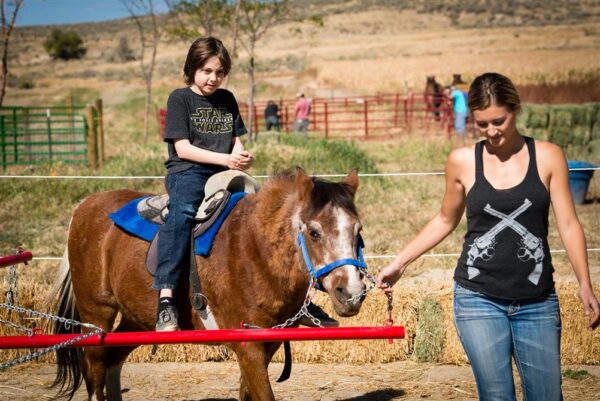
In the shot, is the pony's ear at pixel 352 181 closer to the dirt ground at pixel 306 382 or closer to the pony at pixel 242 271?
the pony at pixel 242 271

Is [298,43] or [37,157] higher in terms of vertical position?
[298,43]

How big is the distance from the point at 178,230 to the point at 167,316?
1.83 feet

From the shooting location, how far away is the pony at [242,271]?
434 centimetres

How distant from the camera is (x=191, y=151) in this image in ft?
16.7

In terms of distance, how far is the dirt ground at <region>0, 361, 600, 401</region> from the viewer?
677cm

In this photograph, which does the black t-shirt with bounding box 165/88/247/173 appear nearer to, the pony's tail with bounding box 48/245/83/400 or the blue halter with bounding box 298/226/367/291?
the blue halter with bounding box 298/226/367/291

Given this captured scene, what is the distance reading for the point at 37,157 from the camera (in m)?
23.2

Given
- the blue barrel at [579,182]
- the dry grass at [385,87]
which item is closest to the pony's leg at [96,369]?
the dry grass at [385,87]

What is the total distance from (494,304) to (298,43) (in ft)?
372

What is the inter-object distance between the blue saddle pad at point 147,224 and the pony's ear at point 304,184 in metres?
0.82

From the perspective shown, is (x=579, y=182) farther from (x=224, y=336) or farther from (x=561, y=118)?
(x=224, y=336)

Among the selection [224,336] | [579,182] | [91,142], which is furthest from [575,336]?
[91,142]

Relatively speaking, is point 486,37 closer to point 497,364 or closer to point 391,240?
point 391,240

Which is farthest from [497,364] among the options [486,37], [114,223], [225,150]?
[486,37]
